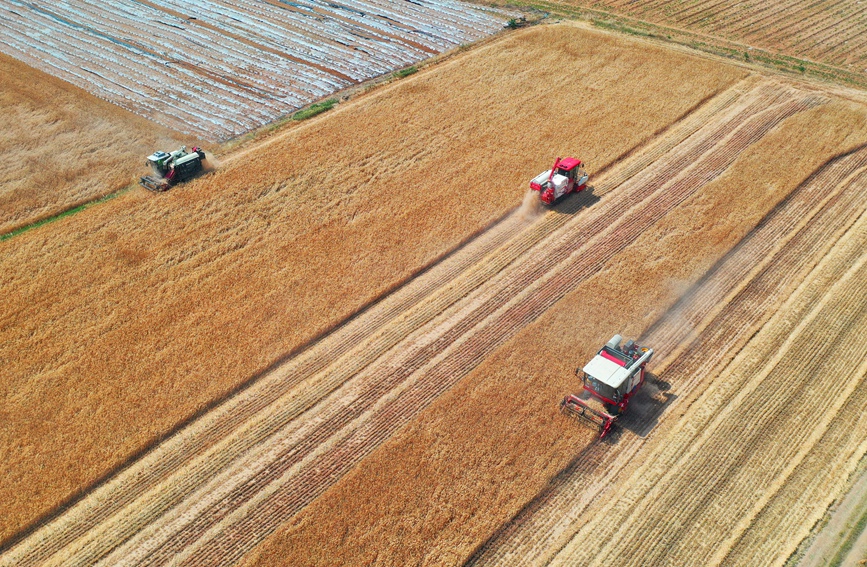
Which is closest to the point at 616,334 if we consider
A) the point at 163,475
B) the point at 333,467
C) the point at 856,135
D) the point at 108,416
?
the point at 333,467

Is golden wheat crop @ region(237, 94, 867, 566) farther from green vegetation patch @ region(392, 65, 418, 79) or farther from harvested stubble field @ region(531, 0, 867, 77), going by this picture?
harvested stubble field @ region(531, 0, 867, 77)

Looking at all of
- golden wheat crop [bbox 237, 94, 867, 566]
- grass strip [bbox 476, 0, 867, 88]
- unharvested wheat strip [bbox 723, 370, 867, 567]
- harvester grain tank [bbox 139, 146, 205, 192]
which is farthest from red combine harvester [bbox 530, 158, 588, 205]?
grass strip [bbox 476, 0, 867, 88]

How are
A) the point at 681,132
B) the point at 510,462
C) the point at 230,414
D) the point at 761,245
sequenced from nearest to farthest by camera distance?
the point at 510,462, the point at 230,414, the point at 761,245, the point at 681,132

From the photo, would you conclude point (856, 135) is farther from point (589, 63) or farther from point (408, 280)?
point (408, 280)

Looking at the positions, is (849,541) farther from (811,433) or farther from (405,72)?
(405,72)

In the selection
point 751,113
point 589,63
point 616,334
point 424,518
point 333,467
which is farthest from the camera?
point 589,63

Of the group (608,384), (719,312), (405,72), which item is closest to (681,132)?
(719,312)
